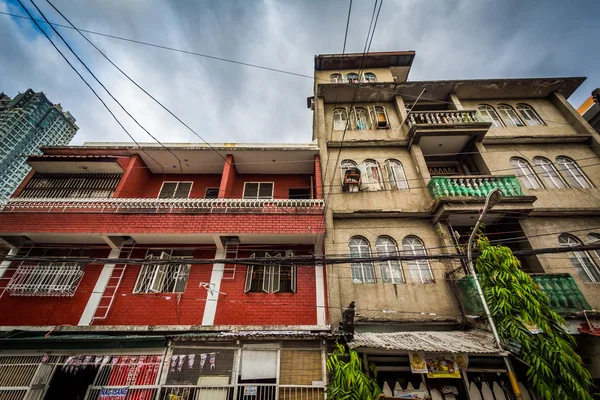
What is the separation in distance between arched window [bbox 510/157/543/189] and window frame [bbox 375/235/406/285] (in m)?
6.28

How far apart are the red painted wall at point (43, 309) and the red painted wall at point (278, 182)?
6.50 meters

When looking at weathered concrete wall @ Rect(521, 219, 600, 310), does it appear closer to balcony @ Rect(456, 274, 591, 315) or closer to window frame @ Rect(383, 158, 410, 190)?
balcony @ Rect(456, 274, 591, 315)

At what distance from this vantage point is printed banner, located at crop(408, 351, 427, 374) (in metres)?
5.67

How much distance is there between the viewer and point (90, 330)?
7090mm

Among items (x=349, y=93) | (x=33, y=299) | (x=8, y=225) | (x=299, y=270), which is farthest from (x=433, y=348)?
(x=8, y=225)

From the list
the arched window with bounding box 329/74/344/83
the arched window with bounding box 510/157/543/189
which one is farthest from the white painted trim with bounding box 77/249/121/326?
the arched window with bounding box 510/157/543/189

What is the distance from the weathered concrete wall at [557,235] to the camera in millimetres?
7387

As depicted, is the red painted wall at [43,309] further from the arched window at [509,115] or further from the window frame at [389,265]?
the arched window at [509,115]

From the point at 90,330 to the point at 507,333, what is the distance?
1117 cm

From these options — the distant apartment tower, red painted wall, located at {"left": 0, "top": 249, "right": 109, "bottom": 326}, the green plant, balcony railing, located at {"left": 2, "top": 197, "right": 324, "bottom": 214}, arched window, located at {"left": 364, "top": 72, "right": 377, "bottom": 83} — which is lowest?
the green plant

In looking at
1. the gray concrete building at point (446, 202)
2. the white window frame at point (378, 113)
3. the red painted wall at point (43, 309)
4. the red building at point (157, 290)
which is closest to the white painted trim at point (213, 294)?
the red building at point (157, 290)

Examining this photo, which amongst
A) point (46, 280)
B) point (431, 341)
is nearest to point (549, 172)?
point (431, 341)

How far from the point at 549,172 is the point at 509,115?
3645 mm

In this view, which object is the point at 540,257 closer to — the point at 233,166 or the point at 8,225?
the point at 233,166
